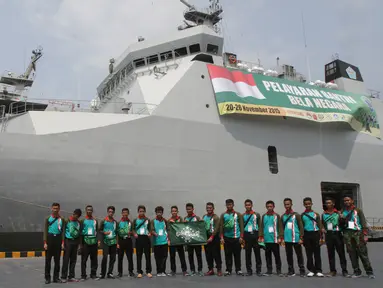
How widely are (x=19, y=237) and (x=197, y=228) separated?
18.9ft

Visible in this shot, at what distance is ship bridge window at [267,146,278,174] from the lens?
47.0 ft

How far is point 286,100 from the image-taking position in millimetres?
14867

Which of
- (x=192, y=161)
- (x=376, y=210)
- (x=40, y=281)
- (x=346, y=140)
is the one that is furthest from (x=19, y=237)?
(x=376, y=210)

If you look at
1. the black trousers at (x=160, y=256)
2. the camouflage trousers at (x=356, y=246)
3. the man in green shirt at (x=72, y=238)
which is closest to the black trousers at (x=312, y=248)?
the camouflage trousers at (x=356, y=246)

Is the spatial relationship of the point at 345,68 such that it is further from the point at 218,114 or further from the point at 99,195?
the point at 99,195

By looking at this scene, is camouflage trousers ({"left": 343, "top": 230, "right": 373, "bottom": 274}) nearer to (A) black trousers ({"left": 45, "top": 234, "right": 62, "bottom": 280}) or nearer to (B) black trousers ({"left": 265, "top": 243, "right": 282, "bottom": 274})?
(B) black trousers ({"left": 265, "top": 243, "right": 282, "bottom": 274})

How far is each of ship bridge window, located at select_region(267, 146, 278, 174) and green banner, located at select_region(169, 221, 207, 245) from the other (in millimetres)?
7676

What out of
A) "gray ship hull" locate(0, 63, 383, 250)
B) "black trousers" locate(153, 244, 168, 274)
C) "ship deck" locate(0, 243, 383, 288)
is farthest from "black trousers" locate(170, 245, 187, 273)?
"gray ship hull" locate(0, 63, 383, 250)

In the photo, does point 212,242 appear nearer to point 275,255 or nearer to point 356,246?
point 275,255

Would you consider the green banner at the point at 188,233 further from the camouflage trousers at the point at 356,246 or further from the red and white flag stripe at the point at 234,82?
the red and white flag stripe at the point at 234,82

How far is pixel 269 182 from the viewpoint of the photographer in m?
13.9

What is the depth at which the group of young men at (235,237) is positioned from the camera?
6.59m

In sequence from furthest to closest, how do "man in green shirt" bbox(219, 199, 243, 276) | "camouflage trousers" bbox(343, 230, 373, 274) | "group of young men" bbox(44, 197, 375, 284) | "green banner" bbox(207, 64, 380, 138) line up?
"green banner" bbox(207, 64, 380, 138) → "man in green shirt" bbox(219, 199, 243, 276) → "group of young men" bbox(44, 197, 375, 284) → "camouflage trousers" bbox(343, 230, 373, 274)

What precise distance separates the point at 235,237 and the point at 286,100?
29.8 feet
